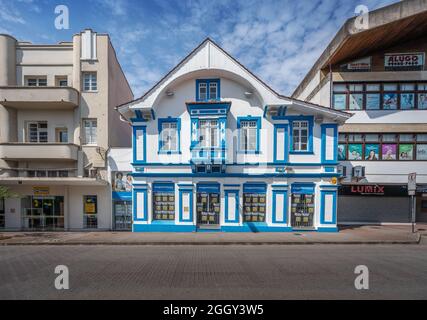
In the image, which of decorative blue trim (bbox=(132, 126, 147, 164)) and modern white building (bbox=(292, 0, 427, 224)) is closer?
decorative blue trim (bbox=(132, 126, 147, 164))

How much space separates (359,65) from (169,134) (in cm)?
1481

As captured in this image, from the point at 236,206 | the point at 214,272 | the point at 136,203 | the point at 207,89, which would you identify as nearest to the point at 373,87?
the point at 207,89

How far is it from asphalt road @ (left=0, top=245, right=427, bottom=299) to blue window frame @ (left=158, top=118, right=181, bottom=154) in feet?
18.9

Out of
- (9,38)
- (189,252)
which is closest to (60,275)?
(189,252)

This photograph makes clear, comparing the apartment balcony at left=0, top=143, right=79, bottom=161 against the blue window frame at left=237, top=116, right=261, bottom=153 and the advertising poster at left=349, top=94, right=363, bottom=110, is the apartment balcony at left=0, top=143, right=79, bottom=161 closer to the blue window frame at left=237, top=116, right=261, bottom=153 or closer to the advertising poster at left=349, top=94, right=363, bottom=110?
the blue window frame at left=237, top=116, right=261, bottom=153

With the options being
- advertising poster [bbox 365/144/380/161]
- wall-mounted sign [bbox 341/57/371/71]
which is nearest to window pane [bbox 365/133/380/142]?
advertising poster [bbox 365/144/380/161]

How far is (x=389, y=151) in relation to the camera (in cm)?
1309

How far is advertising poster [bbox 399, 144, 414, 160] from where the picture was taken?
42.6ft

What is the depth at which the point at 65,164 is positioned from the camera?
12.4 meters

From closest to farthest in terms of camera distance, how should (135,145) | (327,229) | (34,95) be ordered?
1. (327,229)
2. (135,145)
3. (34,95)

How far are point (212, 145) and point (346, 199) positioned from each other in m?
10.8

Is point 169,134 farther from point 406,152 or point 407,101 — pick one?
point 407,101

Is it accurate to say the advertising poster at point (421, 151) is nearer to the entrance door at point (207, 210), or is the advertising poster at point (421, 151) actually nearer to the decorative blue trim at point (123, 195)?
the entrance door at point (207, 210)

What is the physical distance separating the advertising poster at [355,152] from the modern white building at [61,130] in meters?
17.0
